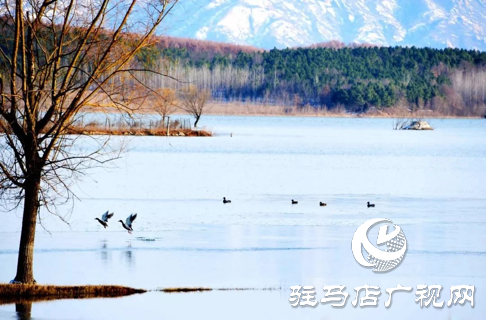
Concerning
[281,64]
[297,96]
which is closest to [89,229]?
[297,96]

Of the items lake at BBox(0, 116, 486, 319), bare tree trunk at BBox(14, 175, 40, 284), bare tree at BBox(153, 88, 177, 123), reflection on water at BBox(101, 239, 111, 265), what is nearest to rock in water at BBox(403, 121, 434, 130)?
bare tree at BBox(153, 88, 177, 123)

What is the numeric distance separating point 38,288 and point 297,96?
143515 mm

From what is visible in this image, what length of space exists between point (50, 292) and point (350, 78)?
481ft

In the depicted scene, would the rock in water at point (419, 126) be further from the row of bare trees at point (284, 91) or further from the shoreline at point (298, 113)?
the row of bare trees at point (284, 91)

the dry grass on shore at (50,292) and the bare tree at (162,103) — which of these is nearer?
the bare tree at (162,103)

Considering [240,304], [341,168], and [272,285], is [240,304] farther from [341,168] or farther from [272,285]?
[341,168]

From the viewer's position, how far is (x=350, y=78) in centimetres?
15675

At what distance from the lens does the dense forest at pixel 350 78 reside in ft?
480

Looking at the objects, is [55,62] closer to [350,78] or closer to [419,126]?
[419,126]

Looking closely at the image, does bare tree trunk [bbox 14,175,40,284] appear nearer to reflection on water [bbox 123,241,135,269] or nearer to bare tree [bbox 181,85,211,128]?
reflection on water [bbox 123,241,135,269]

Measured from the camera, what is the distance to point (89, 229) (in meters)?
19.6

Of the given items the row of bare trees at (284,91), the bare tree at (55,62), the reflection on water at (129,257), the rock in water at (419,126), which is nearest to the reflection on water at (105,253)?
the reflection on water at (129,257)

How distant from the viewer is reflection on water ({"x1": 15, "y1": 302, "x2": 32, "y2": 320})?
11.4 metres

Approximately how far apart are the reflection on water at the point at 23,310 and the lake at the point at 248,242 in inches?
2.5
